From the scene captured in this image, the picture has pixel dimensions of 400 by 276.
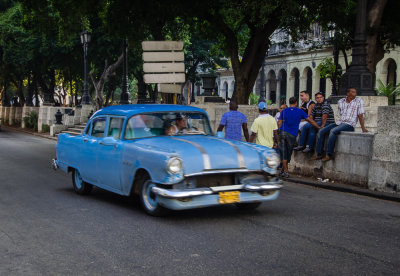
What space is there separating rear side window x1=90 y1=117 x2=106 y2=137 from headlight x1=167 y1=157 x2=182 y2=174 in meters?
2.39

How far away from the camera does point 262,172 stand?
7.69 meters

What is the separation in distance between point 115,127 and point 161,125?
2.66 ft

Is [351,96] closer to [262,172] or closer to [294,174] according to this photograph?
[294,174]

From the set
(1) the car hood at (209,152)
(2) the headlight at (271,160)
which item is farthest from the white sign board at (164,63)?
(2) the headlight at (271,160)

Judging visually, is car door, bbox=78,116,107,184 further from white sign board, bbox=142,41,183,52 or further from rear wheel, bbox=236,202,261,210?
white sign board, bbox=142,41,183,52

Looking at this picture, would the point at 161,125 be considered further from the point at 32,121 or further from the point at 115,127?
the point at 32,121

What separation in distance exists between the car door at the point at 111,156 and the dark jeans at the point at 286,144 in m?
4.82

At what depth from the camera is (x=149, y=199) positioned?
765 centimetres

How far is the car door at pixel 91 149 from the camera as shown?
9008 millimetres

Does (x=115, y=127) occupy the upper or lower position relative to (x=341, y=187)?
upper

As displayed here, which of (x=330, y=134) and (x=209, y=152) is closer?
(x=209, y=152)

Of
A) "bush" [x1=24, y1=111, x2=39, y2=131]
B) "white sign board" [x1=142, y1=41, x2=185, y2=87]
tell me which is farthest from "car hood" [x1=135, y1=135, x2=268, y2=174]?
"bush" [x1=24, y1=111, x2=39, y2=131]

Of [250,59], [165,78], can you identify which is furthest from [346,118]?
[250,59]

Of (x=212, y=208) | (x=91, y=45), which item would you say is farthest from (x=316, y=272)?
(x=91, y=45)
